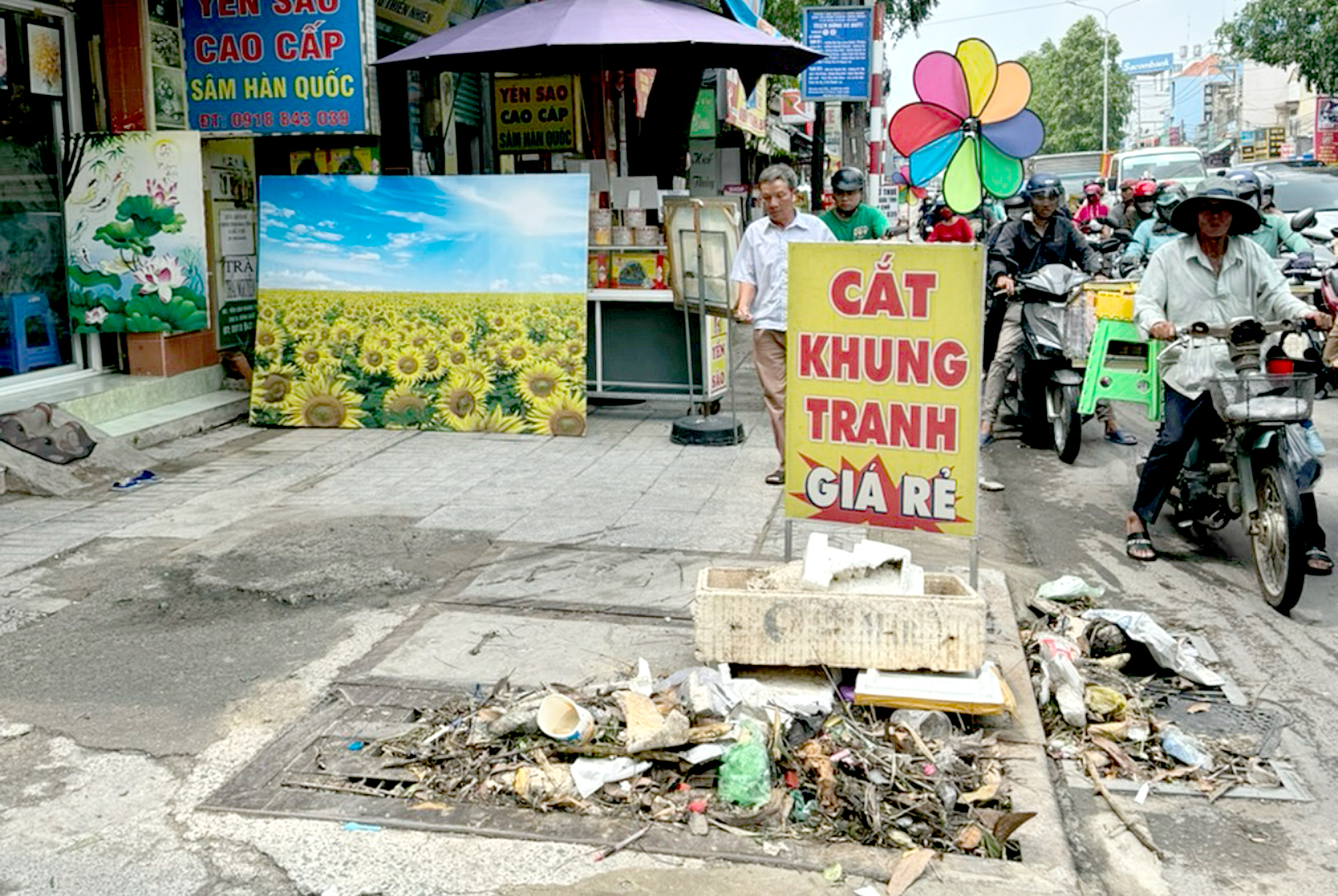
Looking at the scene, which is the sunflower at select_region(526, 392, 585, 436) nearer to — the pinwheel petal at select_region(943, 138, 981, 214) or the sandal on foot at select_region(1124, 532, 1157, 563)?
the pinwheel petal at select_region(943, 138, 981, 214)

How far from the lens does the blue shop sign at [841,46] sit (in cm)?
1580

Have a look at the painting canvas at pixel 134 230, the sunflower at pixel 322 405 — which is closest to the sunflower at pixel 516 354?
the sunflower at pixel 322 405

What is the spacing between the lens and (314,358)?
30.8 ft

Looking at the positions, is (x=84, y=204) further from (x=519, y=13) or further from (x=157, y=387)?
(x=519, y=13)

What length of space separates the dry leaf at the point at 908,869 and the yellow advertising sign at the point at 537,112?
476 inches

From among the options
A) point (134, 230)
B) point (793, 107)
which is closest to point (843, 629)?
point (134, 230)

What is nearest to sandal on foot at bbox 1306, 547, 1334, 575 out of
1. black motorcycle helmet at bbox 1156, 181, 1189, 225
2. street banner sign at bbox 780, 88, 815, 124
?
black motorcycle helmet at bbox 1156, 181, 1189, 225

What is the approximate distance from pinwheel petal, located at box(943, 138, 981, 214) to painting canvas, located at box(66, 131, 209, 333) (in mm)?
5123

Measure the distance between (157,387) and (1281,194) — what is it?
14961 millimetres

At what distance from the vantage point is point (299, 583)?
18.8 ft

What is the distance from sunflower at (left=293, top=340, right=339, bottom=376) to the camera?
30.7 ft

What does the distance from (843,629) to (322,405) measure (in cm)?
605

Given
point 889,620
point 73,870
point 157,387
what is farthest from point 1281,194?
point 73,870

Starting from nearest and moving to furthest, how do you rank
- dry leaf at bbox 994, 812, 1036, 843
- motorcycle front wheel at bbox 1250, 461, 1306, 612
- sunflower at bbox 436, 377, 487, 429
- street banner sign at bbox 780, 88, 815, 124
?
dry leaf at bbox 994, 812, 1036, 843, motorcycle front wheel at bbox 1250, 461, 1306, 612, sunflower at bbox 436, 377, 487, 429, street banner sign at bbox 780, 88, 815, 124
